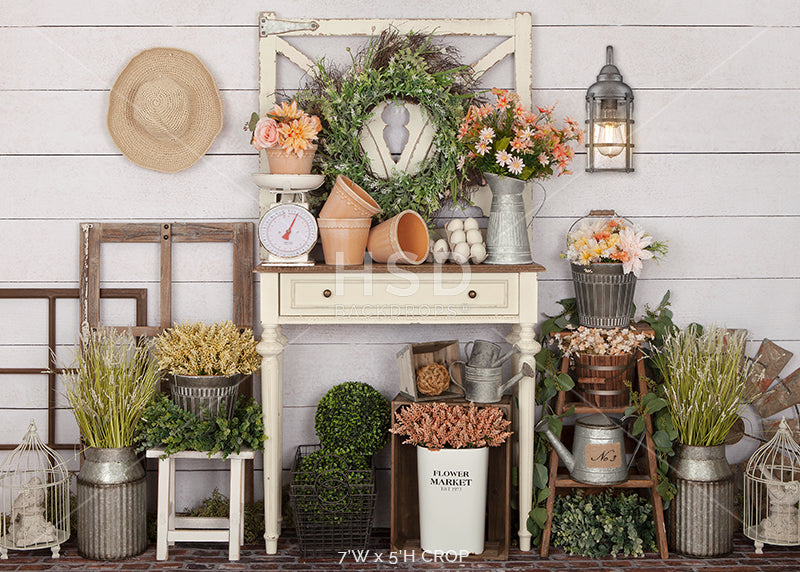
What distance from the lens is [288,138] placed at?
9.60 ft

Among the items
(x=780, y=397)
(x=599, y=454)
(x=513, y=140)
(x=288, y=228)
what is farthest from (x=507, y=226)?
(x=780, y=397)

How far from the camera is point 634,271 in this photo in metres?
2.97

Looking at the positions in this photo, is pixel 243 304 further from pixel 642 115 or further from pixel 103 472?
pixel 642 115

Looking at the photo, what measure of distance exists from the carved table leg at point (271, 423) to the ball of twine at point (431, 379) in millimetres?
535

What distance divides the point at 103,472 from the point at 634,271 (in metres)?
2.09

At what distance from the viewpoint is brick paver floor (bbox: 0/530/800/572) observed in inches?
114

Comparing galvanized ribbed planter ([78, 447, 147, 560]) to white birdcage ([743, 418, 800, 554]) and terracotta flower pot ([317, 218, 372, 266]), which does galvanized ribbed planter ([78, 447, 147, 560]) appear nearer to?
terracotta flower pot ([317, 218, 372, 266])

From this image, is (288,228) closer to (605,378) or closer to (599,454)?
(605,378)

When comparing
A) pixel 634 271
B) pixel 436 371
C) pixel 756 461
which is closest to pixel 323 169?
pixel 436 371

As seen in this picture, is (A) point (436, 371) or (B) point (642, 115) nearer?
(A) point (436, 371)

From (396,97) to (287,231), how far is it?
720 mm

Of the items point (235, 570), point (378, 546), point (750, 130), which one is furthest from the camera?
point (750, 130)

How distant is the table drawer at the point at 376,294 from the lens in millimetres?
2928

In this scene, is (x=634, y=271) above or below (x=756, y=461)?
above
